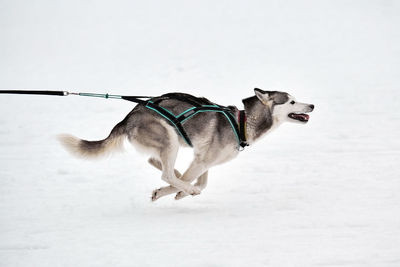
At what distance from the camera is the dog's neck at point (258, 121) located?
5.08 m

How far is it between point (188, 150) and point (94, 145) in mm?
2302

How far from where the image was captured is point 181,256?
391cm

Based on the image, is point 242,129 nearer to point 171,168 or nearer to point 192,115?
point 192,115

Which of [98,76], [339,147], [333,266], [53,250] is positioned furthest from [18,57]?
[333,266]

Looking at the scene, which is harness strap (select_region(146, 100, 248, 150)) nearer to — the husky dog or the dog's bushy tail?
the husky dog

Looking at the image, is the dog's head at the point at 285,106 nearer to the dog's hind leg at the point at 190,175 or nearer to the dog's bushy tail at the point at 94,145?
the dog's hind leg at the point at 190,175

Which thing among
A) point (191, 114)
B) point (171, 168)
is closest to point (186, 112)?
point (191, 114)

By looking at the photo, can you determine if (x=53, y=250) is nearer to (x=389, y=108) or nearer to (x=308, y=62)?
(x=389, y=108)

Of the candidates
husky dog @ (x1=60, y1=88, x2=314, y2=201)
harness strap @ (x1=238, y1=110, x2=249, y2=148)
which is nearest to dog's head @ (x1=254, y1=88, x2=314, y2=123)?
husky dog @ (x1=60, y1=88, x2=314, y2=201)

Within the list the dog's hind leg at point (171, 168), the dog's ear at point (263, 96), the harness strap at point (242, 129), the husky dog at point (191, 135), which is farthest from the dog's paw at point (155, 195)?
the dog's ear at point (263, 96)

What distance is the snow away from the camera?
4117mm

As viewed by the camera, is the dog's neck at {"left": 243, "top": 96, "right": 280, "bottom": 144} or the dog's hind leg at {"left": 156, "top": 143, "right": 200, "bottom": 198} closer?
the dog's hind leg at {"left": 156, "top": 143, "right": 200, "bottom": 198}

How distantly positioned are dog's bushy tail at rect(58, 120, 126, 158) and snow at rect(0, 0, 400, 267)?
488 mm

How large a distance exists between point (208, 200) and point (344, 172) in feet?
5.57
